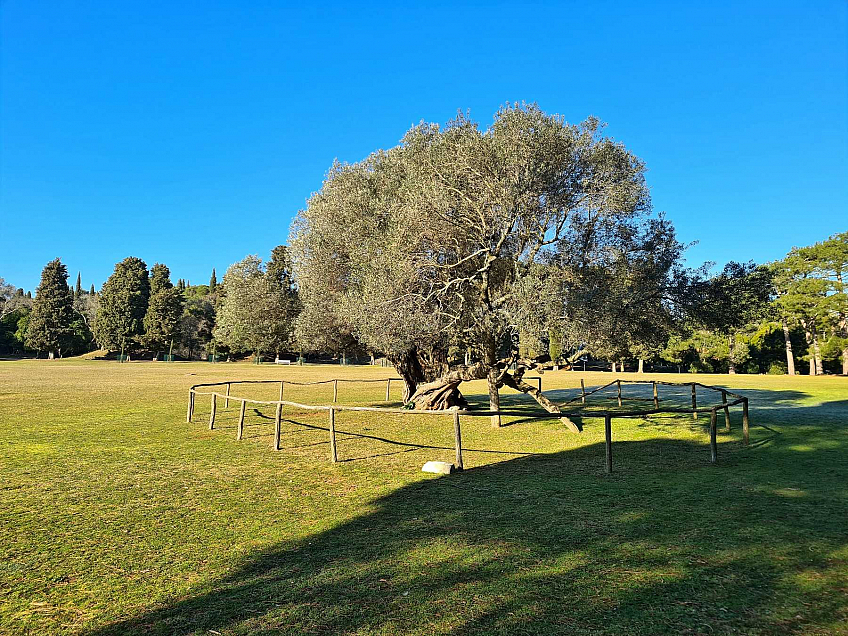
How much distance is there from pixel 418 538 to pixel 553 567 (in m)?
1.80

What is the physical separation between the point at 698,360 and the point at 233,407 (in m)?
52.9

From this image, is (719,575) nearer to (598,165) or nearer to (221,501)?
(221,501)

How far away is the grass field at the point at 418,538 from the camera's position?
15.2 feet

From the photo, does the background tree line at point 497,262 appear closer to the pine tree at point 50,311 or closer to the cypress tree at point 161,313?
the cypress tree at point 161,313

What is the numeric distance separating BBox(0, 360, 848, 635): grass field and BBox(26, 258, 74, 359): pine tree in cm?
6774

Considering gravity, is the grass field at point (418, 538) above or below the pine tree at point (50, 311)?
below

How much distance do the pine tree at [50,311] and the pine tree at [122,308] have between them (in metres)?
4.01

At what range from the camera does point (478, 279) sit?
1633cm

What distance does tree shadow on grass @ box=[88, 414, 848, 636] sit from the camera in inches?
177

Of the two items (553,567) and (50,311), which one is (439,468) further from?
(50,311)

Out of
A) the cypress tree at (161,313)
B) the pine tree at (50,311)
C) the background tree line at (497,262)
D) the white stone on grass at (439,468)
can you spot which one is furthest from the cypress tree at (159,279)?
the white stone on grass at (439,468)

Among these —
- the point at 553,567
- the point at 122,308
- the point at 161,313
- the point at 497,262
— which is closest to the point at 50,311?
the point at 122,308

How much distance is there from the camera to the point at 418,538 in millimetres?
6629

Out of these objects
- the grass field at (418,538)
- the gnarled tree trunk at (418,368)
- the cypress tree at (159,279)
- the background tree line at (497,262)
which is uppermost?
the cypress tree at (159,279)
